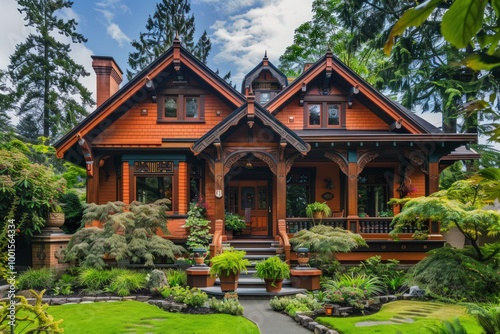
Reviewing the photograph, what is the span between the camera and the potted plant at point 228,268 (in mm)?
9917

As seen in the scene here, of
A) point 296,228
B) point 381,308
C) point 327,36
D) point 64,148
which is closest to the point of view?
point 381,308

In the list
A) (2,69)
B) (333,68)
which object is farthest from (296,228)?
(2,69)

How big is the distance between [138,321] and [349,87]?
11825 mm

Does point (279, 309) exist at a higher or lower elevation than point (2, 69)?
lower

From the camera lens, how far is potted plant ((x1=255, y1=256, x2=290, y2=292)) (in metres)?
A: 10.1

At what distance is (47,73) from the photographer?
29.0 m

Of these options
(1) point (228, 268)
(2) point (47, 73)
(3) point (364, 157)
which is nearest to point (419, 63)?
(3) point (364, 157)

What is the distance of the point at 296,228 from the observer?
547 inches

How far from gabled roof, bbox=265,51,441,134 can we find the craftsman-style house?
0.04 metres

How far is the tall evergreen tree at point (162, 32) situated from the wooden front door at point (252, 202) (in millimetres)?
21057

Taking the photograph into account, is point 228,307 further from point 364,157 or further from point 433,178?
point 433,178

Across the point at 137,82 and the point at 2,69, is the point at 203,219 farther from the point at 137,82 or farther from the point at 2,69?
the point at 2,69

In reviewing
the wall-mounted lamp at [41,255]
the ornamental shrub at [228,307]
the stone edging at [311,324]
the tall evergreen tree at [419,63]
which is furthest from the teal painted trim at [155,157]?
the tall evergreen tree at [419,63]

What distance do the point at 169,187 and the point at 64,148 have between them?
3971mm
